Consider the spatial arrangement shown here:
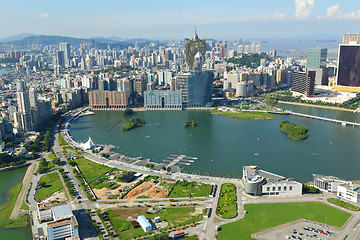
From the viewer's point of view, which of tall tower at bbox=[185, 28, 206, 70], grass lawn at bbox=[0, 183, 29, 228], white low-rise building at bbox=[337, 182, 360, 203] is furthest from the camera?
tall tower at bbox=[185, 28, 206, 70]

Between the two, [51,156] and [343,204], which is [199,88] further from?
[343,204]

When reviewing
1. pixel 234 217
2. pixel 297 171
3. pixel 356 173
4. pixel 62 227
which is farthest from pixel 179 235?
pixel 356 173

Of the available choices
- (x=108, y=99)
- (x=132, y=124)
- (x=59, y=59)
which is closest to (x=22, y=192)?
(x=132, y=124)

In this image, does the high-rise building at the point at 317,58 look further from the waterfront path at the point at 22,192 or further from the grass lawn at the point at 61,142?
the waterfront path at the point at 22,192

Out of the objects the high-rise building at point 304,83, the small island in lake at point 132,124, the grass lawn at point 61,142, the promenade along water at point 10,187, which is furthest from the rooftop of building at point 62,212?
A: the high-rise building at point 304,83

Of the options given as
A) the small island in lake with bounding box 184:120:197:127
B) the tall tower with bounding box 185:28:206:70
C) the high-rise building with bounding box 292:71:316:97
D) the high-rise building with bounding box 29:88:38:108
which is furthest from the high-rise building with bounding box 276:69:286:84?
the high-rise building with bounding box 29:88:38:108

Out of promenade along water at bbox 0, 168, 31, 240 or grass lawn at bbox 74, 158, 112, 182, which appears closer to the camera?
promenade along water at bbox 0, 168, 31, 240

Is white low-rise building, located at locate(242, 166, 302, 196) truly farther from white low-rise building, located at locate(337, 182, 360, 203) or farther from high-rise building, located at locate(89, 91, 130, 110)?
high-rise building, located at locate(89, 91, 130, 110)
